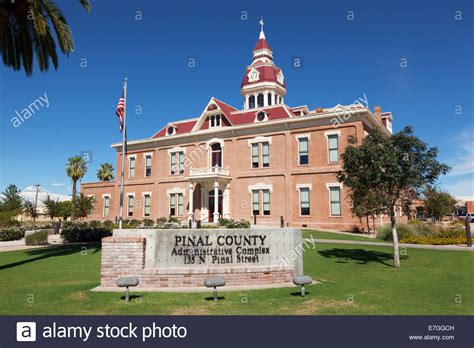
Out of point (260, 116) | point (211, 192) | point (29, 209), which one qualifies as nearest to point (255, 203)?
point (211, 192)

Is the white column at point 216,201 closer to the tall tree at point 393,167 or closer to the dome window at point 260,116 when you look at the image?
the dome window at point 260,116

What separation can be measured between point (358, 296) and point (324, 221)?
21.4m

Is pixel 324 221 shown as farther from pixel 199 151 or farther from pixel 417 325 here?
pixel 417 325

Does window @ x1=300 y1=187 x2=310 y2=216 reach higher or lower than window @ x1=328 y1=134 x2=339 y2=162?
lower

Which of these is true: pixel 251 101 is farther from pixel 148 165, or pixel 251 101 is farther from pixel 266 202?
pixel 266 202

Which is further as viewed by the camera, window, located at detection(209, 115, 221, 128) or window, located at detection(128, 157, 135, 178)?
window, located at detection(128, 157, 135, 178)

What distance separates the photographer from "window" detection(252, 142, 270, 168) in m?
33.8

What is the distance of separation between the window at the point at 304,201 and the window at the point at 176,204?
13690 mm

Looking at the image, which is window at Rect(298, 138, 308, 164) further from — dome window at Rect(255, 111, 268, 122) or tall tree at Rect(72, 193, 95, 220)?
tall tree at Rect(72, 193, 95, 220)

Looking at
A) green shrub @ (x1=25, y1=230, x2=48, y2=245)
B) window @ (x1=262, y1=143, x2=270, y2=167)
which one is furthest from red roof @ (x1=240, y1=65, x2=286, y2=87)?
green shrub @ (x1=25, y1=230, x2=48, y2=245)

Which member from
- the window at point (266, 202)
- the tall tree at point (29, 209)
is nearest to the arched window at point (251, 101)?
the window at point (266, 202)

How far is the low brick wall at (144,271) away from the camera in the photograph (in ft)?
32.9

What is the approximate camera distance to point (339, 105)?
35656 mm

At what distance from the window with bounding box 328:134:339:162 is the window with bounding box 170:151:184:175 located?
1679 centimetres
